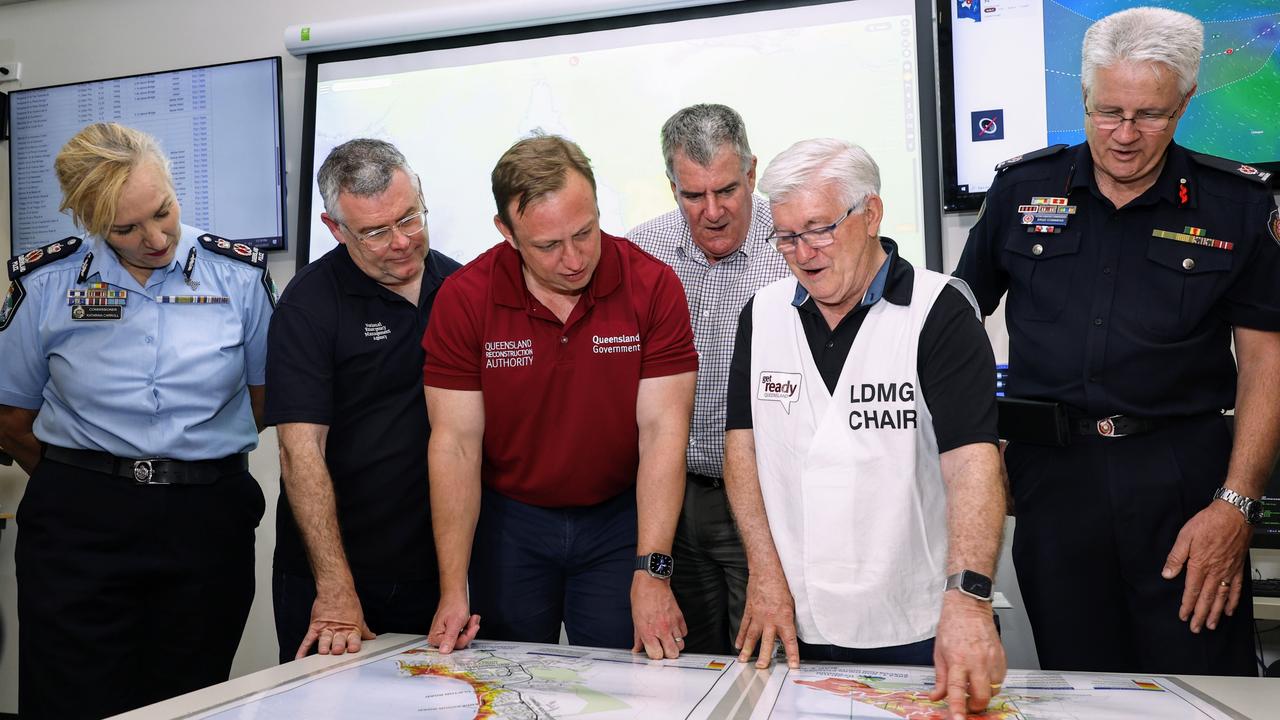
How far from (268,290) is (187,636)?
0.82 m

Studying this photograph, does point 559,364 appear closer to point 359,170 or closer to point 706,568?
point 359,170

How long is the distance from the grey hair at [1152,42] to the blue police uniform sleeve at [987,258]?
0.35 m

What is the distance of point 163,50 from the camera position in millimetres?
3723

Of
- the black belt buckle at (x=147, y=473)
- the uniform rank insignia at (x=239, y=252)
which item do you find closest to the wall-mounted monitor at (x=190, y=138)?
the uniform rank insignia at (x=239, y=252)

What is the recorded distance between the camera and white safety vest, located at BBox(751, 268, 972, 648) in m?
1.55

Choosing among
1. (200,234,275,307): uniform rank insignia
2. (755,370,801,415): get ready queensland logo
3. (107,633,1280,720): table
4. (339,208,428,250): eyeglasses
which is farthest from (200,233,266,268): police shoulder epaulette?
(755,370,801,415): get ready queensland logo

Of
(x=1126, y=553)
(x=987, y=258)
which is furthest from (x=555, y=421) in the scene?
(x=1126, y=553)

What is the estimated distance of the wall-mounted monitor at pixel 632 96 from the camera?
2969 mm

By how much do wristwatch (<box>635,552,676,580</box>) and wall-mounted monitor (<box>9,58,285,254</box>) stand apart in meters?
2.28

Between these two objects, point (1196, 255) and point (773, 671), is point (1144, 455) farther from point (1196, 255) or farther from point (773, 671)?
point (773, 671)

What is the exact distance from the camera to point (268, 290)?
7.95 feet

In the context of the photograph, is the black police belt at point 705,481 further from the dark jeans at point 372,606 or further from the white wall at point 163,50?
the white wall at point 163,50

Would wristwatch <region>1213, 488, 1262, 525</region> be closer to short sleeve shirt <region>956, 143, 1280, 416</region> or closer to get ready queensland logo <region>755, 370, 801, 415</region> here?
short sleeve shirt <region>956, 143, 1280, 416</region>

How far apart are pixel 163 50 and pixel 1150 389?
140 inches
